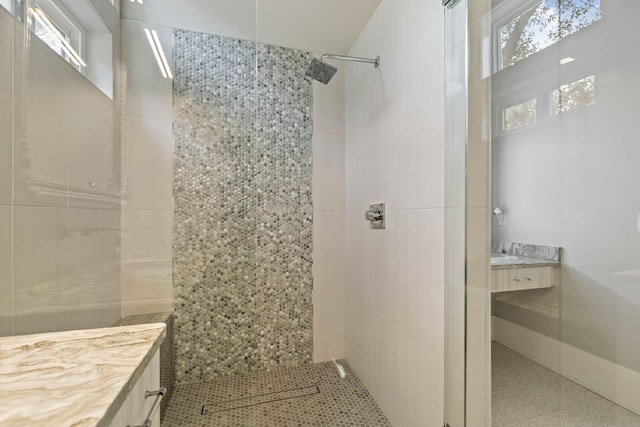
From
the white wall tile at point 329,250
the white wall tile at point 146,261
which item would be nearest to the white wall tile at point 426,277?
the white wall tile at point 329,250

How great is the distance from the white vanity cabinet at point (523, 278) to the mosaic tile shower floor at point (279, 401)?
3.39 feet

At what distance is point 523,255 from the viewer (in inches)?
48.4

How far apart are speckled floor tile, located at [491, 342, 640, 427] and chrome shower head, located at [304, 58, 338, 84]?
1691 millimetres

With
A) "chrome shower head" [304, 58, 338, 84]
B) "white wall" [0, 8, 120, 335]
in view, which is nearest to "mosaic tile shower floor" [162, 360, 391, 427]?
"white wall" [0, 8, 120, 335]

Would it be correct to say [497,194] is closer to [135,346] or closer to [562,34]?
[562,34]

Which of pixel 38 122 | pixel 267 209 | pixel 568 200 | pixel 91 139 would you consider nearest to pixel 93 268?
pixel 91 139

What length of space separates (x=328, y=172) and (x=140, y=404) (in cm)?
177

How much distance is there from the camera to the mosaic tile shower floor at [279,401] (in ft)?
5.36

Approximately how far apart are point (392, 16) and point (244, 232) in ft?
5.18

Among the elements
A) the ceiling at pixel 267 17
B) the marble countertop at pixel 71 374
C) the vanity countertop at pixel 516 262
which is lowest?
the marble countertop at pixel 71 374

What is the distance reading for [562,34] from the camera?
1.08 metres

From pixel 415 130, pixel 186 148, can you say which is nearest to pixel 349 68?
pixel 415 130

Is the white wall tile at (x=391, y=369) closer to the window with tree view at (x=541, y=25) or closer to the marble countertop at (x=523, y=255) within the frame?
the marble countertop at (x=523, y=255)

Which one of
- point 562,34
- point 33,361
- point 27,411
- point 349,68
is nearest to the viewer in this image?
point 27,411
